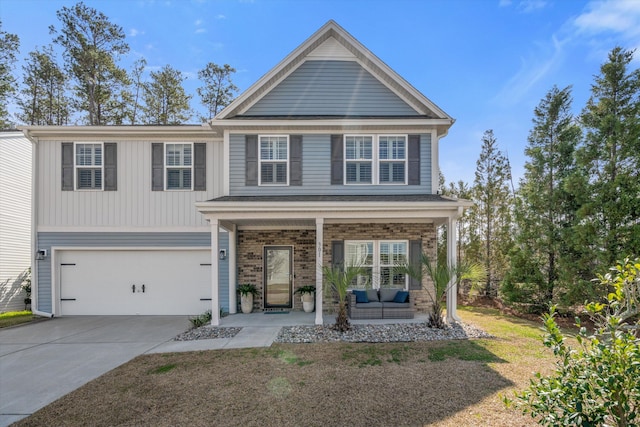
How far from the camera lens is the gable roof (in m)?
9.98

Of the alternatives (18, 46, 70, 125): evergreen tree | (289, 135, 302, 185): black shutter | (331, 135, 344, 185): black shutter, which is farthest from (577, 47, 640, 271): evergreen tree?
(18, 46, 70, 125): evergreen tree

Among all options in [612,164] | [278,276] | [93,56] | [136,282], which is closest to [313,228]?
[278,276]

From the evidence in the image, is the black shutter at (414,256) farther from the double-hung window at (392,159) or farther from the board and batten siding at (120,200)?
the board and batten siding at (120,200)

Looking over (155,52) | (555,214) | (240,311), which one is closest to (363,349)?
(240,311)

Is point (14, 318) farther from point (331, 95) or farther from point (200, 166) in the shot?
point (331, 95)

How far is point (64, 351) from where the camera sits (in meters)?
6.81

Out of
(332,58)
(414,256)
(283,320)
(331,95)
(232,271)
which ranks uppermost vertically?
(332,58)

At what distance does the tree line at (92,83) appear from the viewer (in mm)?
16859

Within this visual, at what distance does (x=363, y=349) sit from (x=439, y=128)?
22.3 ft

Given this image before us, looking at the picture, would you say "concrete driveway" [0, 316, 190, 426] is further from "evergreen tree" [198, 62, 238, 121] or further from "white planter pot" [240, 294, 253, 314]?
"evergreen tree" [198, 62, 238, 121]

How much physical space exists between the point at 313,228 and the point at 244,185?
Result: 8.34 feet

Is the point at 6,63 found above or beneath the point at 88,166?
above

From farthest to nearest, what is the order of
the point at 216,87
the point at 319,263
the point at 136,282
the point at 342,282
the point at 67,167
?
the point at 216,87 → the point at 136,282 → the point at 67,167 → the point at 319,263 → the point at 342,282

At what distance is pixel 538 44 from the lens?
954 centimetres
